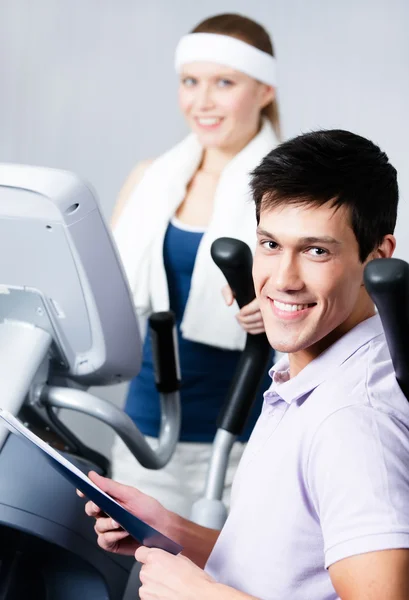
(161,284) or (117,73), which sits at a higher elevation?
(117,73)

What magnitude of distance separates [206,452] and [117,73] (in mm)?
1527

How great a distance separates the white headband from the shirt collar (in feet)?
3.53

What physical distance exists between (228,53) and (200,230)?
0.39 metres

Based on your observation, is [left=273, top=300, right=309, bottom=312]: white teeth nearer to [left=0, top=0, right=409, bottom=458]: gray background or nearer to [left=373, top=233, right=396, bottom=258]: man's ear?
[left=373, top=233, right=396, bottom=258]: man's ear

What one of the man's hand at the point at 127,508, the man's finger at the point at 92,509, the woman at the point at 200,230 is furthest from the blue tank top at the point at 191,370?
the man's finger at the point at 92,509

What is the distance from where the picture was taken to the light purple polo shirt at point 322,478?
0.82 meters

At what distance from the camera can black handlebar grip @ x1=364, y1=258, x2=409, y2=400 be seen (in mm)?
858

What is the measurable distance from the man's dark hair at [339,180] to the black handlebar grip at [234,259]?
24 cm

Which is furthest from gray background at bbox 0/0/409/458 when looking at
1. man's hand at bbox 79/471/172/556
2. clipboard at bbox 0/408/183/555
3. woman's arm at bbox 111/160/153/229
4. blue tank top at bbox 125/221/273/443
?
clipboard at bbox 0/408/183/555

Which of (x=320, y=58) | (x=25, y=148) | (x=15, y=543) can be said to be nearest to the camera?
(x=15, y=543)

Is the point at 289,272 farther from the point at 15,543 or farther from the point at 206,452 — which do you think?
the point at 206,452

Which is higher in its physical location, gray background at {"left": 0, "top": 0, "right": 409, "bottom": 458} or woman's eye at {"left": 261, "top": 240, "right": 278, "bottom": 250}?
woman's eye at {"left": 261, "top": 240, "right": 278, "bottom": 250}

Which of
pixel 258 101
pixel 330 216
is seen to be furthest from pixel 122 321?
pixel 258 101

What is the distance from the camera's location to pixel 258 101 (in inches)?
79.6
